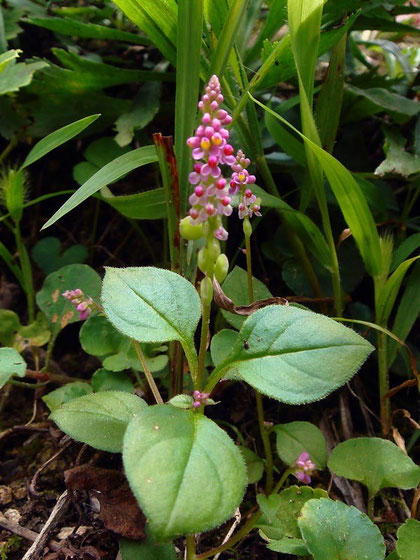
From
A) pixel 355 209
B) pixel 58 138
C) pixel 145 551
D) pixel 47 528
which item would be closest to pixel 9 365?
pixel 47 528

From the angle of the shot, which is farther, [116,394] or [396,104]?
[396,104]

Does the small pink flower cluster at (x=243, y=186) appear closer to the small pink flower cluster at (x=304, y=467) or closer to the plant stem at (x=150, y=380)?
the plant stem at (x=150, y=380)

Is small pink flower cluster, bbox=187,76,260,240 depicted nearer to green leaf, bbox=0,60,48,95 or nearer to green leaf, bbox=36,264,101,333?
green leaf, bbox=36,264,101,333

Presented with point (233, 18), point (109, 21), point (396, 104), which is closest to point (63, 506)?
point (233, 18)

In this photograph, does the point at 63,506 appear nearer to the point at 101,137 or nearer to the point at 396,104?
the point at 101,137

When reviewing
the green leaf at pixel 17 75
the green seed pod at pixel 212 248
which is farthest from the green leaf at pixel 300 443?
the green leaf at pixel 17 75
